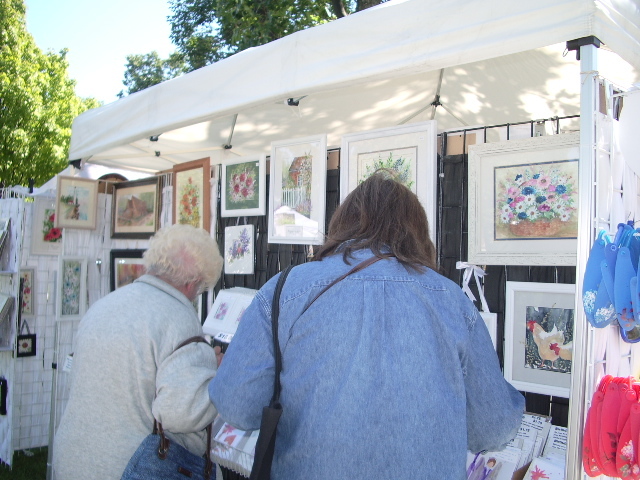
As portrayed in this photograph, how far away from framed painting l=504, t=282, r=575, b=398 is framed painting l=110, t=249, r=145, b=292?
86.5 inches

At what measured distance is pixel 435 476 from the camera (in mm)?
928

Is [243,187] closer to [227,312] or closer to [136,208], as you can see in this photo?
[227,312]

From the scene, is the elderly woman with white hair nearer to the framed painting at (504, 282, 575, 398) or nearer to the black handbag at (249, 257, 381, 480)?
the black handbag at (249, 257, 381, 480)

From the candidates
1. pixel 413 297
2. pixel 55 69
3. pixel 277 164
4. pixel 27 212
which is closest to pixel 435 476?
pixel 413 297

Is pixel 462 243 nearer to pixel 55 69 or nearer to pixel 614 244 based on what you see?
pixel 614 244

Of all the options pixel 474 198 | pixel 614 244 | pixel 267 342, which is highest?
pixel 474 198

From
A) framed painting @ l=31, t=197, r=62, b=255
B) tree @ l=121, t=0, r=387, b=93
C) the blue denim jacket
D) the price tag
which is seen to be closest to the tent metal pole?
the blue denim jacket

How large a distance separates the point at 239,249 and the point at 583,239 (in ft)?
5.42

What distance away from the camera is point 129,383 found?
1371mm

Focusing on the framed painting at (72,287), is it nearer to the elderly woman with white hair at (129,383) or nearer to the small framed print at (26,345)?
the small framed print at (26,345)

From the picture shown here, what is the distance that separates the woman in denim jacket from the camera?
36.0 inches

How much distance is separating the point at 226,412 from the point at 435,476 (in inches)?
16.6

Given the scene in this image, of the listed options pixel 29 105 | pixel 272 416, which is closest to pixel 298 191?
pixel 272 416

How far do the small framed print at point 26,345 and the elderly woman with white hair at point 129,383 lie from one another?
2.39 m
